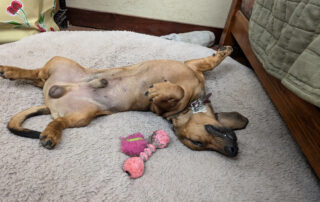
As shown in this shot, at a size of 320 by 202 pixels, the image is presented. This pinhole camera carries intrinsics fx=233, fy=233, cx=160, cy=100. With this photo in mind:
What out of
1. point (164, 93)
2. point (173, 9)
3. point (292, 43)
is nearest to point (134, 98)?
point (164, 93)

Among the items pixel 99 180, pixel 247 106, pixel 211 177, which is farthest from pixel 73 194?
pixel 247 106

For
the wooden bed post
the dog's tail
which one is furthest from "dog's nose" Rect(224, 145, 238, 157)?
the wooden bed post

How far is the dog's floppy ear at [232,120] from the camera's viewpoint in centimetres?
160

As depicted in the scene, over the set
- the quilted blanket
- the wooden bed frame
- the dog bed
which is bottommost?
the dog bed

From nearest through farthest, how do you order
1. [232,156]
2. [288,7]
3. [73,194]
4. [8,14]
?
[73,194], [288,7], [232,156], [8,14]

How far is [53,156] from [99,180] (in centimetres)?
30

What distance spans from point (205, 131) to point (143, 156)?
1.38 feet

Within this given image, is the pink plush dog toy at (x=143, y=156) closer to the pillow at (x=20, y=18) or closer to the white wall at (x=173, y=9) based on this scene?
the pillow at (x=20, y=18)

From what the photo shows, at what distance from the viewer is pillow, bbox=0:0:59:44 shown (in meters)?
2.26

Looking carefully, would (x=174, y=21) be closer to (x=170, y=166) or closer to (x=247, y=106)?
(x=247, y=106)

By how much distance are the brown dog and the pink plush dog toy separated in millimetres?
162

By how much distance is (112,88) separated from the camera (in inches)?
66.4

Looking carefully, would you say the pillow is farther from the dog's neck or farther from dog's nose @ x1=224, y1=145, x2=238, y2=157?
dog's nose @ x1=224, y1=145, x2=238, y2=157

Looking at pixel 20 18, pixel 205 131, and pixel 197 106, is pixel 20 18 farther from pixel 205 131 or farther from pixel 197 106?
A: pixel 205 131
